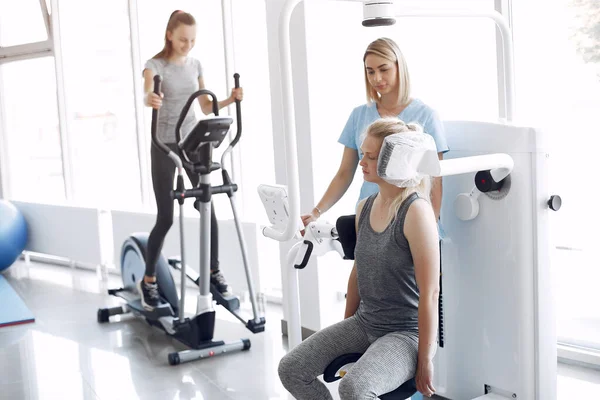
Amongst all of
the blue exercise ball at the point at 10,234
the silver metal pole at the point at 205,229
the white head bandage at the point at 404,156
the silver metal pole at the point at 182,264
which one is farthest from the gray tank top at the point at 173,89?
the blue exercise ball at the point at 10,234

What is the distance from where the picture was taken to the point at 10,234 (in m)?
6.05

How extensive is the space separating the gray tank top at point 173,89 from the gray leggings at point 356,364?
2.09m

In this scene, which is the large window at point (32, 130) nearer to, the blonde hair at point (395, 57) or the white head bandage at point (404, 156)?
the blonde hair at point (395, 57)

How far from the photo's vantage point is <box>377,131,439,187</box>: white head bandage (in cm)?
190

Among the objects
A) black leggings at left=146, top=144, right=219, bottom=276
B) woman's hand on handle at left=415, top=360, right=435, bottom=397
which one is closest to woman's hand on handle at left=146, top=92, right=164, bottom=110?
black leggings at left=146, top=144, right=219, bottom=276

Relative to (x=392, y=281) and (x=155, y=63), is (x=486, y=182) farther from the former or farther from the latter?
(x=155, y=63)

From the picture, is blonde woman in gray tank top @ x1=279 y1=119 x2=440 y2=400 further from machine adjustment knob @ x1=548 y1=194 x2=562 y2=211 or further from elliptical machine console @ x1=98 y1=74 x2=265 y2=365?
elliptical machine console @ x1=98 y1=74 x2=265 y2=365

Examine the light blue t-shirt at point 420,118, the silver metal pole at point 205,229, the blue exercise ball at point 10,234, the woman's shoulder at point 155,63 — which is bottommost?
the blue exercise ball at point 10,234

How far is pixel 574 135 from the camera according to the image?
10.8ft

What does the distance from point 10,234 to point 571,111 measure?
4600 millimetres

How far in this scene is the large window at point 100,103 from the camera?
238 inches

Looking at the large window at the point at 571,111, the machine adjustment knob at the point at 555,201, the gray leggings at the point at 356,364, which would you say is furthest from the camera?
the large window at the point at 571,111

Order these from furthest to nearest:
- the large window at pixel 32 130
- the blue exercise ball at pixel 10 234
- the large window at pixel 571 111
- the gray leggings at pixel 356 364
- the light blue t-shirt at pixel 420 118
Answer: the large window at pixel 32 130
the blue exercise ball at pixel 10 234
the large window at pixel 571 111
the light blue t-shirt at pixel 420 118
the gray leggings at pixel 356 364

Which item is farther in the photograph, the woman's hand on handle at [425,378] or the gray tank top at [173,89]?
the gray tank top at [173,89]
